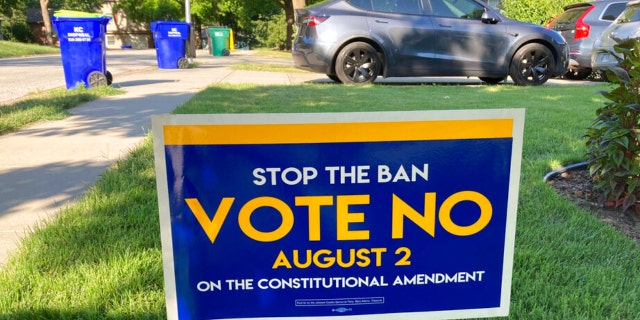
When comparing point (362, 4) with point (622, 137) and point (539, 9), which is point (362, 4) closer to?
point (622, 137)

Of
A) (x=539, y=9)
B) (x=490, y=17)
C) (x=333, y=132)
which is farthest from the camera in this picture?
(x=539, y=9)

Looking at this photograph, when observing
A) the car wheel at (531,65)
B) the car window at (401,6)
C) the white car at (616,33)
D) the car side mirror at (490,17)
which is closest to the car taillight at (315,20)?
the car window at (401,6)

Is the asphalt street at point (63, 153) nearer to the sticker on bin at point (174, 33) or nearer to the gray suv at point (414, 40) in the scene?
the gray suv at point (414, 40)

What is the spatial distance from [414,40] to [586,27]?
4.60 metres

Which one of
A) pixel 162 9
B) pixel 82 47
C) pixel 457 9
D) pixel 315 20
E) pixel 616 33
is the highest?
pixel 162 9

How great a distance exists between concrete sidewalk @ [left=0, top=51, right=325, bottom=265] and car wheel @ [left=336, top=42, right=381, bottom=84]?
2.82 meters

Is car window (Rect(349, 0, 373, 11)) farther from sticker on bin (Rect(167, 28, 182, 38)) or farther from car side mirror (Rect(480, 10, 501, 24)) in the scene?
sticker on bin (Rect(167, 28, 182, 38))

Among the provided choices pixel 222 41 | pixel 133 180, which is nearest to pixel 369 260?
pixel 133 180

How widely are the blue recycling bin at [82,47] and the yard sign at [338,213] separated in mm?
7665

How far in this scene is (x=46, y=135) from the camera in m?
4.67

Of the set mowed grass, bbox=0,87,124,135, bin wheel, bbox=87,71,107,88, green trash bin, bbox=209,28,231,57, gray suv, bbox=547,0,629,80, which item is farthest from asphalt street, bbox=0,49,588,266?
green trash bin, bbox=209,28,231,57

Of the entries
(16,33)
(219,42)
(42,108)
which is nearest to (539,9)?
(219,42)

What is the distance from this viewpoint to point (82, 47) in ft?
26.6

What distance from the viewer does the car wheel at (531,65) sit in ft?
29.0
